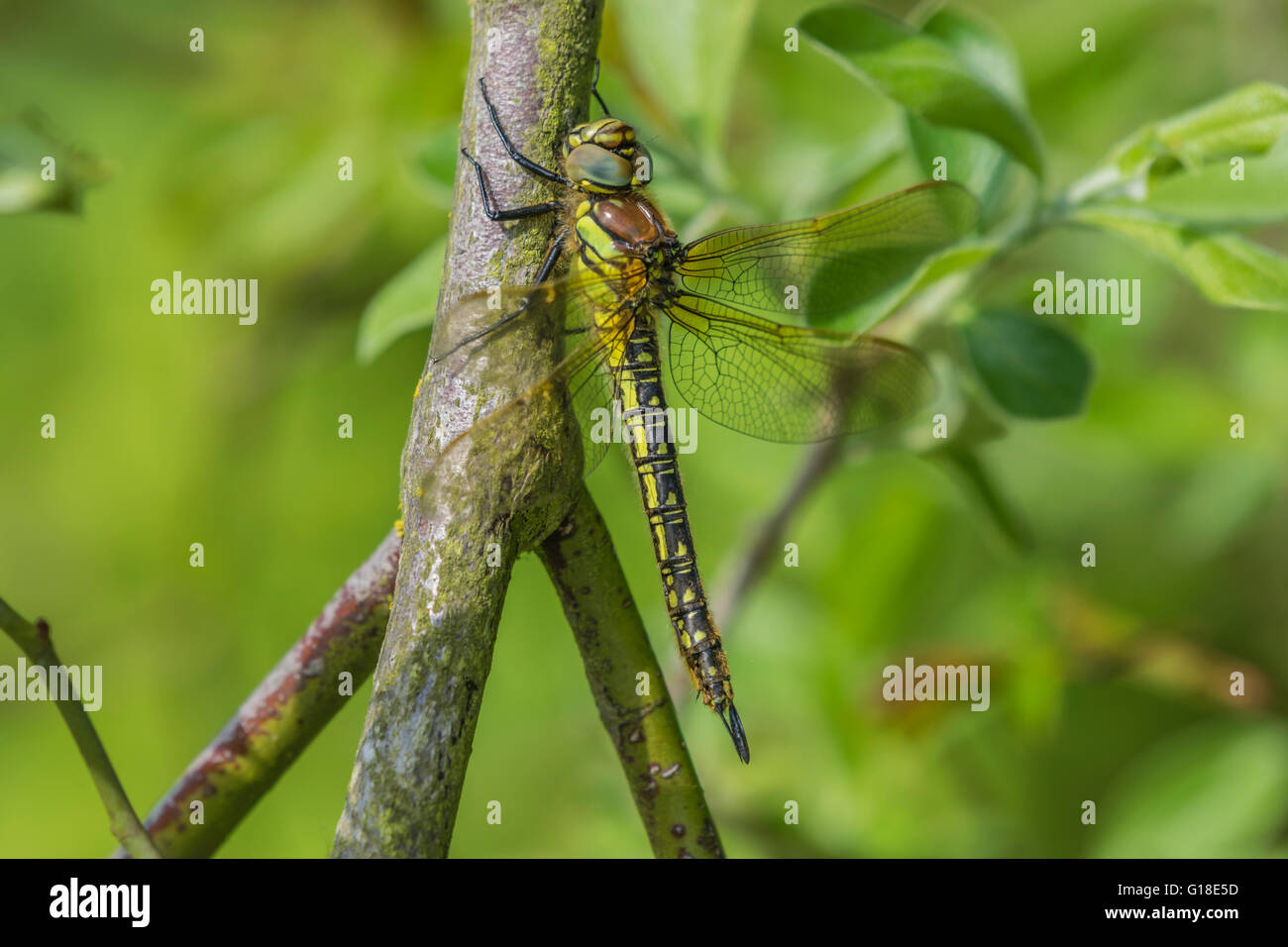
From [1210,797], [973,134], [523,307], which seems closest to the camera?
[523,307]

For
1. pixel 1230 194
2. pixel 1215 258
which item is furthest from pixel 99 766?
pixel 1230 194

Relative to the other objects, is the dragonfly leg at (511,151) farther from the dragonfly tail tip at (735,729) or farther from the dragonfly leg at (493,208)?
the dragonfly tail tip at (735,729)

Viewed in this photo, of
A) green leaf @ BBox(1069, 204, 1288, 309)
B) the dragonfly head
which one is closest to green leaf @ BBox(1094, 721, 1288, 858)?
green leaf @ BBox(1069, 204, 1288, 309)

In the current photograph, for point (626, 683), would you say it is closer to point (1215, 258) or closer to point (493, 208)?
point (493, 208)

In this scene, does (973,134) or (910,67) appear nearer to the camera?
(910,67)

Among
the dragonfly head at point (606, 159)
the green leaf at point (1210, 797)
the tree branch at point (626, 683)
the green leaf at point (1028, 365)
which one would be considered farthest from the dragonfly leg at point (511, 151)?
the green leaf at point (1210, 797)

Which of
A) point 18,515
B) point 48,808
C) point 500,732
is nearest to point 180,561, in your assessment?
point 18,515

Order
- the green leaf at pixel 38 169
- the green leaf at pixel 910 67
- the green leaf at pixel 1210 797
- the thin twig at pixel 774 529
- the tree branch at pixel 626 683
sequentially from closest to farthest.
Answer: the tree branch at pixel 626 683, the green leaf at pixel 38 169, the green leaf at pixel 910 67, the thin twig at pixel 774 529, the green leaf at pixel 1210 797
